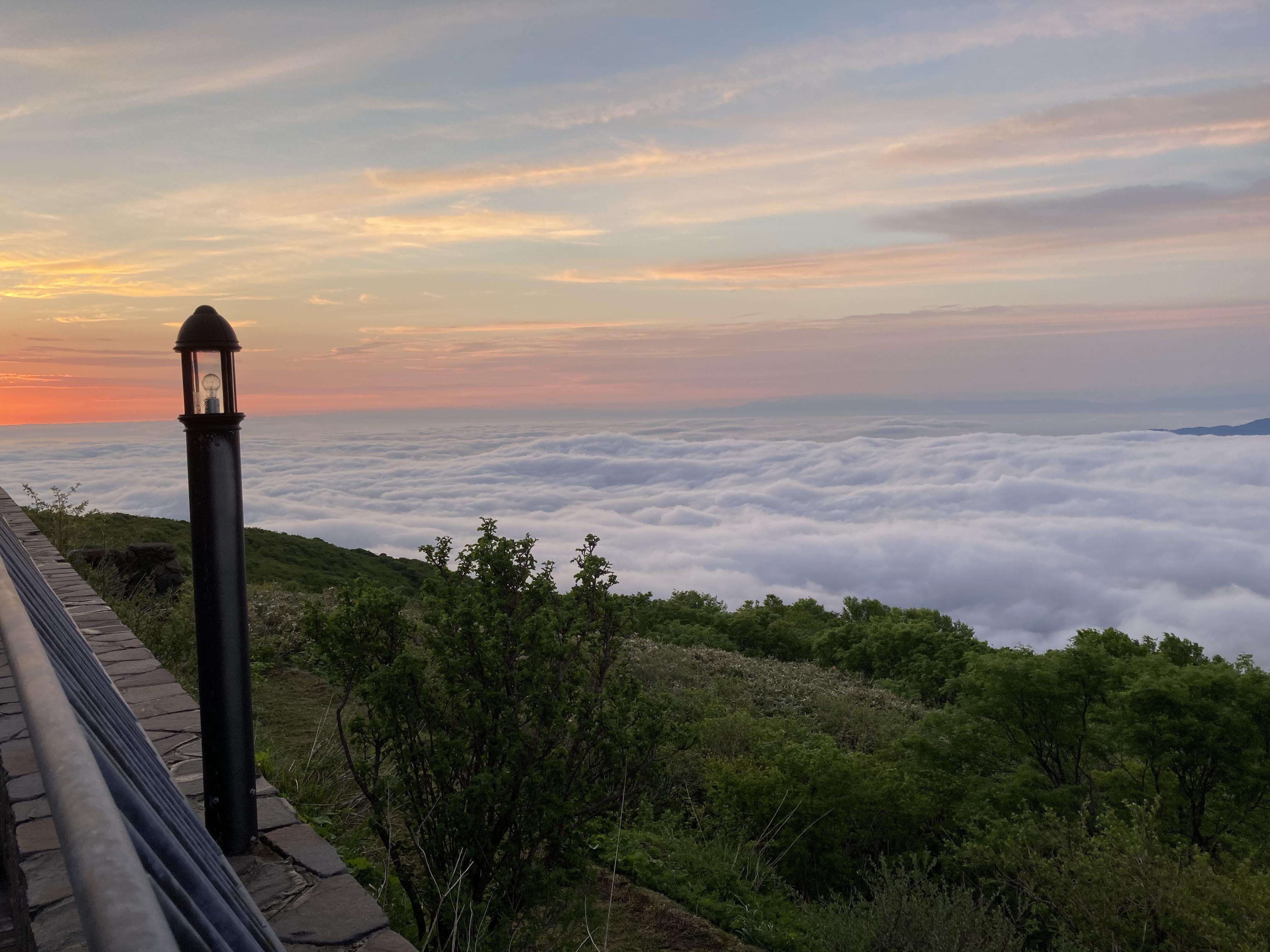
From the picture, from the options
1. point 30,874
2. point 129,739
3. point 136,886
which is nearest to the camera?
point 136,886

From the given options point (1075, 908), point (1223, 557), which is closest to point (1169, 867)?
point (1075, 908)

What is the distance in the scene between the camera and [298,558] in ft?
144

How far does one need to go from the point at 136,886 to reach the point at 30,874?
5.94 ft

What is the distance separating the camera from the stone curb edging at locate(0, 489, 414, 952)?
2.08 metres

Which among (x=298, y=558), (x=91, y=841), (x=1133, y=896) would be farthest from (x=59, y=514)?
(x=298, y=558)

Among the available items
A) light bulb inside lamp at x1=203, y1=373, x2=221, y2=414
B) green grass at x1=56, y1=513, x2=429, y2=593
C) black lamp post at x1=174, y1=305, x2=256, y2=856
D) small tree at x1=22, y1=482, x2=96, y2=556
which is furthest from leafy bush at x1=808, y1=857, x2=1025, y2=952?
green grass at x1=56, y1=513, x2=429, y2=593

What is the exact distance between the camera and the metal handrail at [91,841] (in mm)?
787

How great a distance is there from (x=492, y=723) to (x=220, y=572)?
5.13 ft

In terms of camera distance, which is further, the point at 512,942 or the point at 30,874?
the point at 512,942

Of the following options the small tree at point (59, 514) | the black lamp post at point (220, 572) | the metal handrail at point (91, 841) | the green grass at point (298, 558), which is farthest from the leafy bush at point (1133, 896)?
the green grass at point (298, 558)

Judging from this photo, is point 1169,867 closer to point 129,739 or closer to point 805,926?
point 805,926

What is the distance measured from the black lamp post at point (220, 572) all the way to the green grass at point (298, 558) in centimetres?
1598

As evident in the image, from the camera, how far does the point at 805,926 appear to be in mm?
6746

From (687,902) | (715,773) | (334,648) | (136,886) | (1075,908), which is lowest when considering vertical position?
(1075,908)
